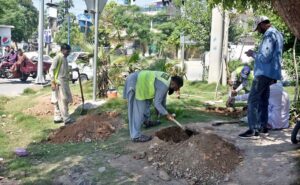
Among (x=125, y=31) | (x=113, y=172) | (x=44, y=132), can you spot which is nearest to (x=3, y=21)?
(x=125, y=31)

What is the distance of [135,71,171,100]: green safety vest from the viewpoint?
23.1 feet

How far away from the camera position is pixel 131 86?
7.24 meters

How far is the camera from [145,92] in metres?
7.13

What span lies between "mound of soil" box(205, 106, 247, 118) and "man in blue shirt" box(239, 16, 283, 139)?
7.50ft

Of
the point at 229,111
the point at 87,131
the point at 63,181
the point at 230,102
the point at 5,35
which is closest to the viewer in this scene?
the point at 63,181

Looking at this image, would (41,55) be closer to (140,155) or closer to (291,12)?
(140,155)

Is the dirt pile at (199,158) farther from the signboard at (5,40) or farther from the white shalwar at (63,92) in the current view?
the signboard at (5,40)

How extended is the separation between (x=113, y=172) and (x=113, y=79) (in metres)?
7.18

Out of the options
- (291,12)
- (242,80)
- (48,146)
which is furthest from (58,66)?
(291,12)

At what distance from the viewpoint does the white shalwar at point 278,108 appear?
305 inches

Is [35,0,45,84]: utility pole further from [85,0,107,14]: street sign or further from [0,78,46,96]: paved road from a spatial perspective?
[85,0,107,14]: street sign

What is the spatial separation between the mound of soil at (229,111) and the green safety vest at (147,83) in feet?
9.55

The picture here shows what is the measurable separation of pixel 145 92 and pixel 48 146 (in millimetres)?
1959

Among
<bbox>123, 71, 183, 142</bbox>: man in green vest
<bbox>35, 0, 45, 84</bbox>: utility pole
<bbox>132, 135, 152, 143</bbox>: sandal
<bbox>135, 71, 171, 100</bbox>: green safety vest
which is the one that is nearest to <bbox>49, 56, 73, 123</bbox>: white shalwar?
<bbox>123, 71, 183, 142</bbox>: man in green vest
